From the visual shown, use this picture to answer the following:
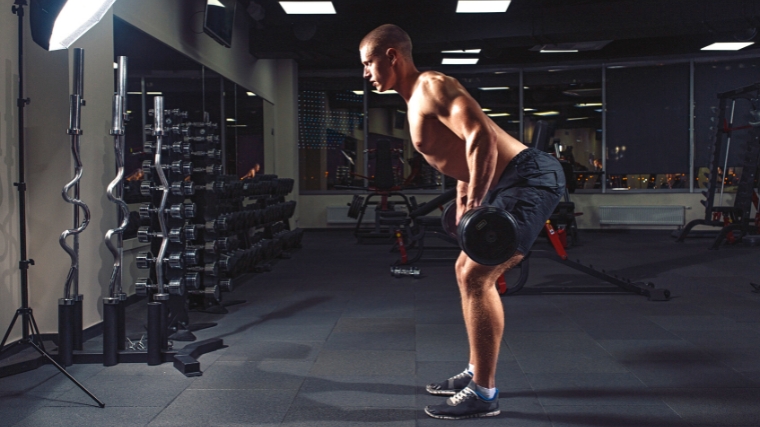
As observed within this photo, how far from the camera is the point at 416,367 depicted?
8.32ft

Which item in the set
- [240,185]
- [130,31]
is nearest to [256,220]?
[240,185]

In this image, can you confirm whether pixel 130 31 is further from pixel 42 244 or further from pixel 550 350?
pixel 550 350

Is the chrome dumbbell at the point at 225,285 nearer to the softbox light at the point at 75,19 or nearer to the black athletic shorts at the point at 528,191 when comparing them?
the softbox light at the point at 75,19

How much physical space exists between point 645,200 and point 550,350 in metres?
6.85

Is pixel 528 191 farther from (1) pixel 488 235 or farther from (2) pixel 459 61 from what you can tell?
(2) pixel 459 61

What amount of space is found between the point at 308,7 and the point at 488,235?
502 cm

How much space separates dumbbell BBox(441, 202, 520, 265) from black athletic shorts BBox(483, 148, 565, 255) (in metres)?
0.11

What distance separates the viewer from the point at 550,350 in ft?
9.16

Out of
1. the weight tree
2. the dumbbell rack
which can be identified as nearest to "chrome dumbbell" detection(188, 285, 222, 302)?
the dumbbell rack

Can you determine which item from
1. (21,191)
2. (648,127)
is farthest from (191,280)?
(648,127)

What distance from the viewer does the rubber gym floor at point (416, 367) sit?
2.00m

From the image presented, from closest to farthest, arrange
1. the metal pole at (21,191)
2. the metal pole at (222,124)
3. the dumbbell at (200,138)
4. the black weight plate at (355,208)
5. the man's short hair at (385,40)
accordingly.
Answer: the man's short hair at (385,40)
the metal pole at (21,191)
the dumbbell at (200,138)
the metal pole at (222,124)
the black weight plate at (355,208)

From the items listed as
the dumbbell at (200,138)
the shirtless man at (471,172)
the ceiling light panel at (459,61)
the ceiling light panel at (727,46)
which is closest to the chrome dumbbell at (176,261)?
the dumbbell at (200,138)

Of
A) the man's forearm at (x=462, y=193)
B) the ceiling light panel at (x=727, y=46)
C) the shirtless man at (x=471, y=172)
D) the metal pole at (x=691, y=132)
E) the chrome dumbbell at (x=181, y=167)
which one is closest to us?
the shirtless man at (x=471, y=172)
